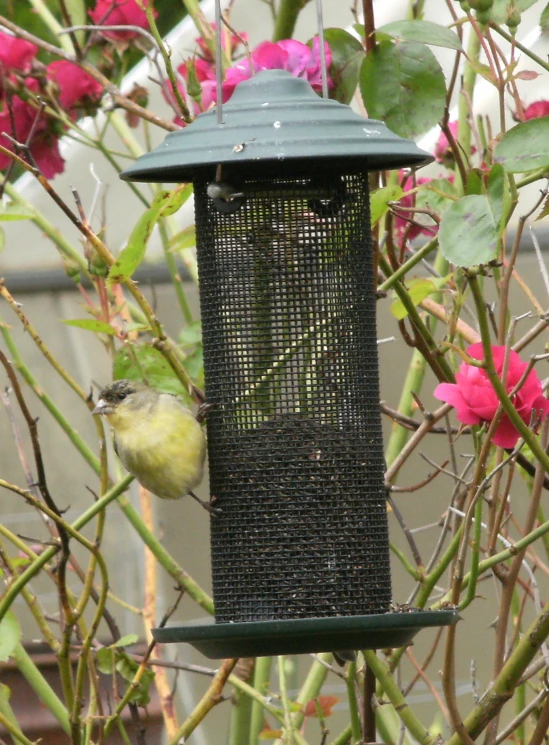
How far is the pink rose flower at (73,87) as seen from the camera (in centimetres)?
368

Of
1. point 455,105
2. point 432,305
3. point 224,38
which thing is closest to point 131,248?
point 432,305

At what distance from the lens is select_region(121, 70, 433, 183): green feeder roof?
7.67 ft

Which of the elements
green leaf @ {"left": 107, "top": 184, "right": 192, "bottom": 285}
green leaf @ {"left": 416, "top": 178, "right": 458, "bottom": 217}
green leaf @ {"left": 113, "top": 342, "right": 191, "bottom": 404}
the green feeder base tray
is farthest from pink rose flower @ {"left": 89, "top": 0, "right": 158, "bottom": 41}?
the green feeder base tray

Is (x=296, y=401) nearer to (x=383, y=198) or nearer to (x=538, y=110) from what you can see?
(x=383, y=198)

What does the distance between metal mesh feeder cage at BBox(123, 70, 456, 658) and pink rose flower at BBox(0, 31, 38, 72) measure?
1006 mm

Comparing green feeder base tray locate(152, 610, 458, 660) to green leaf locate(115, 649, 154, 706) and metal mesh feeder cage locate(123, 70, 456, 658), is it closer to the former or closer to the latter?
metal mesh feeder cage locate(123, 70, 456, 658)

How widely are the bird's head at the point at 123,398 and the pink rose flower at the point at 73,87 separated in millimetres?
930

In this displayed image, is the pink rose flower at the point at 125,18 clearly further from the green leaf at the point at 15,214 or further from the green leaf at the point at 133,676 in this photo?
the green leaf at the point at 133,676

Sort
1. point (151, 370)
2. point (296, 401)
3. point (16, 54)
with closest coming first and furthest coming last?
point (296, 401) < point (151, 370) < point (16, 54)

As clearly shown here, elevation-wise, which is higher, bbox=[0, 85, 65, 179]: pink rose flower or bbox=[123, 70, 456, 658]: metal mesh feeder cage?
bbox=[0, 85, 65, 179]: pink rose flower

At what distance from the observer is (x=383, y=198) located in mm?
2510

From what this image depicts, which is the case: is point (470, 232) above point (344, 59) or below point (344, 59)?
below

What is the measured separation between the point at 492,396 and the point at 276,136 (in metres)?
0.68

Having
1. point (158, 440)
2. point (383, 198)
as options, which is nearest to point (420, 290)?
point (383, 198)
